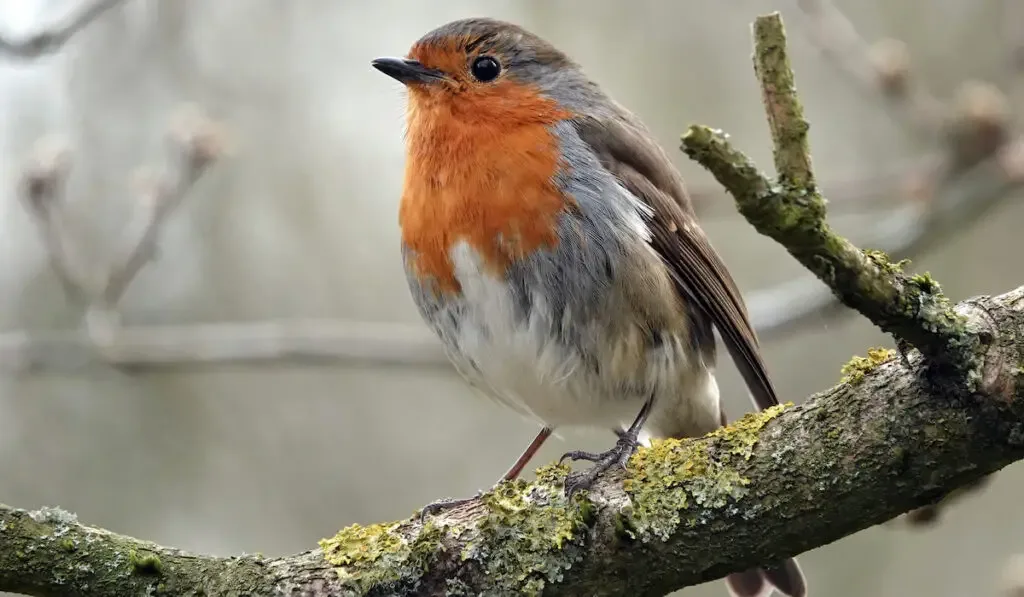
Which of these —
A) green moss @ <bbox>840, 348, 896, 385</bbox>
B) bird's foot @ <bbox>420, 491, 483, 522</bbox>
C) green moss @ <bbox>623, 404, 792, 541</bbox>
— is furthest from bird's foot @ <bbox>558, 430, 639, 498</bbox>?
green moss @ <bbox>840, 348, 896, 385</bbox>

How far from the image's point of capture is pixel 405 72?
11.8 ft

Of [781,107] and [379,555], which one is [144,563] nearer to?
[379,555]

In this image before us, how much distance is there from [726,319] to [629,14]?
485 cm

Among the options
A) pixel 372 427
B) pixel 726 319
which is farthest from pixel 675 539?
pixel 372 427

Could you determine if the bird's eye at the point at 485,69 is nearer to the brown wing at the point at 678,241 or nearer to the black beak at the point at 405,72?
the black beak at the point at 405,72

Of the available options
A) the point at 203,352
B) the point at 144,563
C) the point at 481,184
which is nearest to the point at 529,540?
the point at 144,563

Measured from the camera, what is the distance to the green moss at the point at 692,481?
221cm

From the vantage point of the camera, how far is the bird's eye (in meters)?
3.61

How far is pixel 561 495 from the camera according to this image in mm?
2441

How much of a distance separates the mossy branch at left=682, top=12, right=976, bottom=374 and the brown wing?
144 centimetres

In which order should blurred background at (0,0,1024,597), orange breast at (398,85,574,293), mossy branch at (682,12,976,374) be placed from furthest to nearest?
blurred background at (0,0,1024,597) < orange breast at (398,85,574,293) < mossy branch at (682,12,976,374)

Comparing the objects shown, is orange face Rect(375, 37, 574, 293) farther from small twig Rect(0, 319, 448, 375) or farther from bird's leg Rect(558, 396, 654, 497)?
small twig Rect(0, 319, 448, 375)

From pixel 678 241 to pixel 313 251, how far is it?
4222 millimetres

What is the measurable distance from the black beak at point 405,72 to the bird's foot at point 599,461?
143 cm
